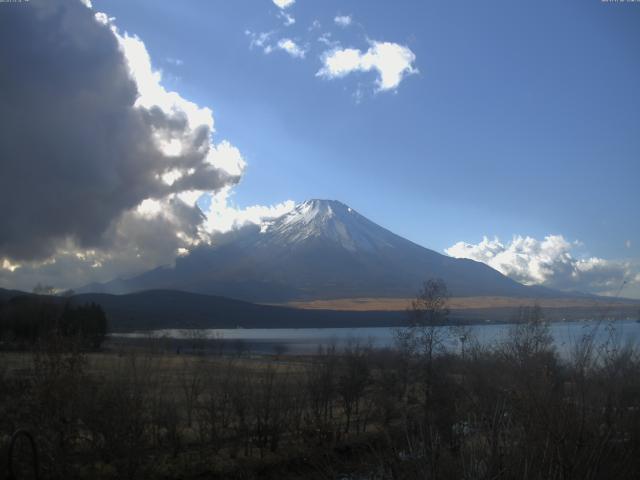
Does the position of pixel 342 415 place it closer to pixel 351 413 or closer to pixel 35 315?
pixel 351 413

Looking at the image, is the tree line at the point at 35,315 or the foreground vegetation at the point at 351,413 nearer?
the foreground vegetation at the point at 351,413

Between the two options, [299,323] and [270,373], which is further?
[299,323]

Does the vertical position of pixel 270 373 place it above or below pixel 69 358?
below

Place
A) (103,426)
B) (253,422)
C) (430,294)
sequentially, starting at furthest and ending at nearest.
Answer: (430,294) → (253,422) → (103,426)

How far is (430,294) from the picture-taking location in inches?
1407

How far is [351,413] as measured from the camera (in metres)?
27.7

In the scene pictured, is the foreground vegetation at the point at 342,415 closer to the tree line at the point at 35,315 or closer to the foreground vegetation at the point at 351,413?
the foreground vegetation at the point at 351,413

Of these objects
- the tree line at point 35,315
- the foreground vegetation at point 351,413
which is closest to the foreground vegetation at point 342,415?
the foreground vegetation at point 351,413

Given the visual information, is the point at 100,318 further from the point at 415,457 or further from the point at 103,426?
the point at 415,457

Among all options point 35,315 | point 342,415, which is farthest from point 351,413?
point 35,315

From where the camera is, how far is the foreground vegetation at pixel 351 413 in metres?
7.01

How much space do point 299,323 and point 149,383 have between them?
183 metres

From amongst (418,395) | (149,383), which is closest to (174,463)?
(149,383)

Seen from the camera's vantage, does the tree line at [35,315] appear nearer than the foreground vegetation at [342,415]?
No
